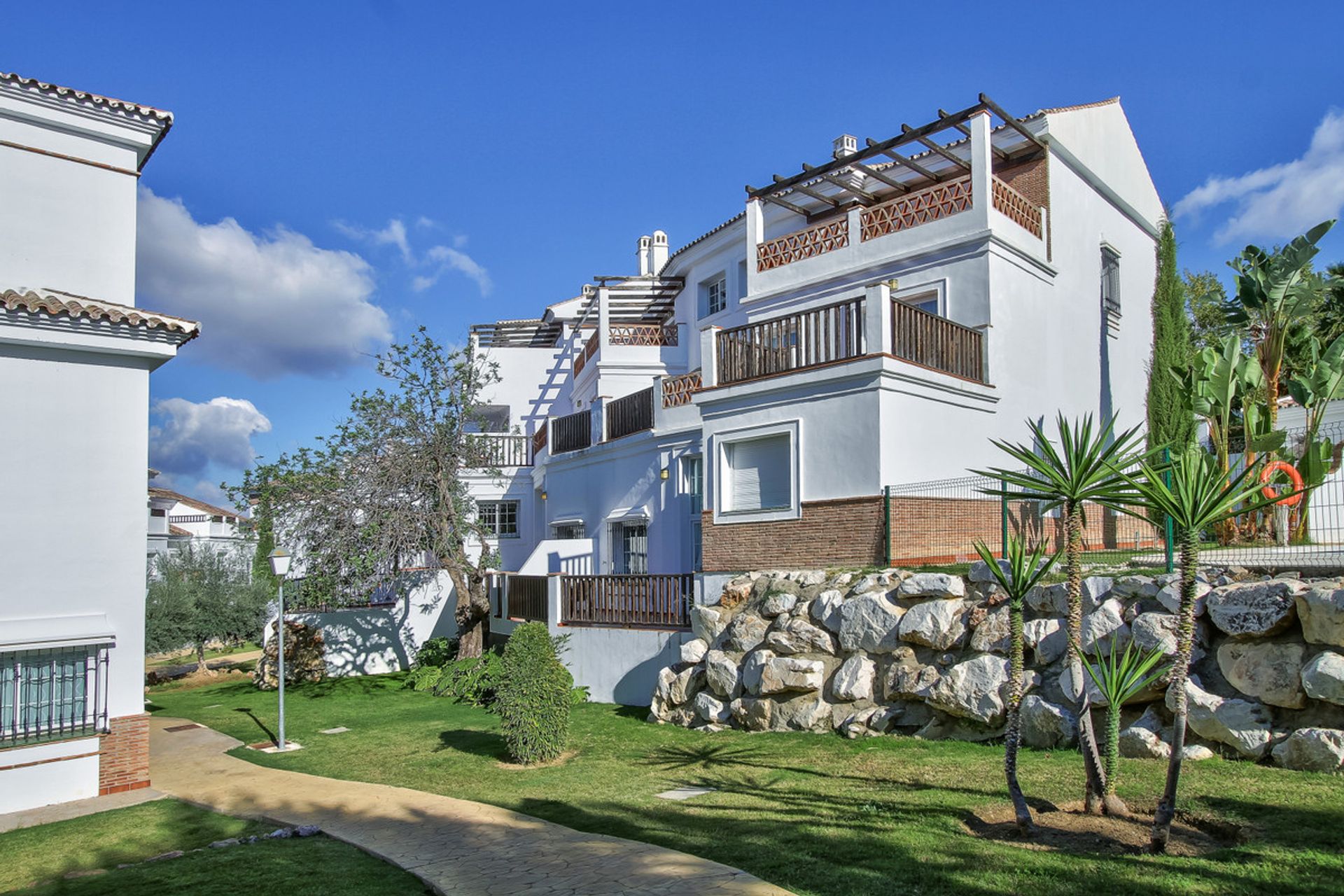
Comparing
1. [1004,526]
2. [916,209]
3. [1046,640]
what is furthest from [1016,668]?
[916,209]

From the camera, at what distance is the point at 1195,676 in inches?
375

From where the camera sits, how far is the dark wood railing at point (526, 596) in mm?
20172

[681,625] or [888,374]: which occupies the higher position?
[888,374]

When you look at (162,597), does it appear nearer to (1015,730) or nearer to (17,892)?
(17,892)

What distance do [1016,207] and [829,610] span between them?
9.65 metres

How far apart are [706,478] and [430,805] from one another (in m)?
8.88

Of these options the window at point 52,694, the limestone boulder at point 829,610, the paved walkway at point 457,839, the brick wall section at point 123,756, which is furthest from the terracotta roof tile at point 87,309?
the limestone boulder at point 829,610

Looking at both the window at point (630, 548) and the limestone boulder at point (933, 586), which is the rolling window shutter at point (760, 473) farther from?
the window at point (630, 548)

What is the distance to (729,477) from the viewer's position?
A: 17609 millimetres

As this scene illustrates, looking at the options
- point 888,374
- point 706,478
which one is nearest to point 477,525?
point 706,478

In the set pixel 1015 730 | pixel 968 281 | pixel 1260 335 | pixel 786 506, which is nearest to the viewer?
pixel 1015 730

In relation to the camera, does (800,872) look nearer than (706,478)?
Yes

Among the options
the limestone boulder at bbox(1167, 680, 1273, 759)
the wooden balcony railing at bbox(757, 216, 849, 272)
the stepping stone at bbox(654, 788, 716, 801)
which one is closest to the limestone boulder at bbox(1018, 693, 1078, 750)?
the limestone boulder at bbox(1167, 680, 1273, 759)

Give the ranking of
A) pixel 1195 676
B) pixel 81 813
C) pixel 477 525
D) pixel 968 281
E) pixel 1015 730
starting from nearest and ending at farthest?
pixel 1015 730 < pixel 1195 676 < pixel 81 813 < pixel 968 281 < pixel 477 525
